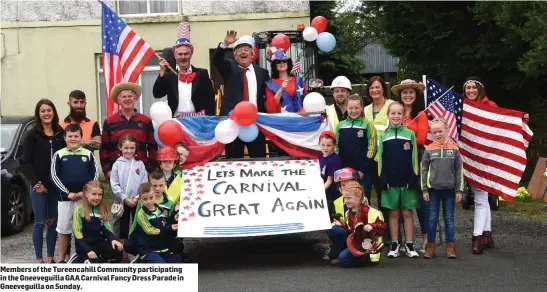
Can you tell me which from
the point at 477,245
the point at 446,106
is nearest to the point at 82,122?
the point at 446,106

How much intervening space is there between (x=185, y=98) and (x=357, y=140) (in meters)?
1.98

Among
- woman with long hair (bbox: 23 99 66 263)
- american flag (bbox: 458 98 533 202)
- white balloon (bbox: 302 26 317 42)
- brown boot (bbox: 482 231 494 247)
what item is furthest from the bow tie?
white balloon (bbox: 302 26 317 42)

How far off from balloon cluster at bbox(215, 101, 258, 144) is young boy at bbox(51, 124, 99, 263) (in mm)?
1394

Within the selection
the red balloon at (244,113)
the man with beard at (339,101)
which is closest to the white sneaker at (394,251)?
the man with beard at (339,101)

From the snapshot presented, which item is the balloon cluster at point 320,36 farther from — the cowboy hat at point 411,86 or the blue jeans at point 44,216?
the blue jeans at point 44,216

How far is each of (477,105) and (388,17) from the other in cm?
897

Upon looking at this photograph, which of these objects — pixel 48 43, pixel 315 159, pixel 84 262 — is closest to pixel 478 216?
pixel 315 159

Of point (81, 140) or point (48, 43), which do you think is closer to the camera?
point (81, 140)

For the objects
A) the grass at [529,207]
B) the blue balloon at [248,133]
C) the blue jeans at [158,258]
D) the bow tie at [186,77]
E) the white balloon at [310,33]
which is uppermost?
the white balloon at [310,33]

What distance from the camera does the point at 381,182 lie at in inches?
344

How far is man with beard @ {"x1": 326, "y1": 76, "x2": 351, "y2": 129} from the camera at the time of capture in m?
9.24

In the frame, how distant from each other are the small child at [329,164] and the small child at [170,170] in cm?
155

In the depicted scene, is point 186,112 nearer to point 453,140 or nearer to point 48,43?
point 453,140

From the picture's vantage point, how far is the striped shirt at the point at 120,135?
27.6 ft
